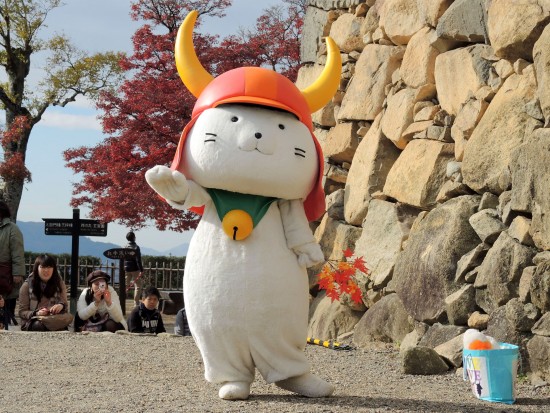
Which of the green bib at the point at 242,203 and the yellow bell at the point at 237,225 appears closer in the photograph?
the yellow bell at the point at 237,225

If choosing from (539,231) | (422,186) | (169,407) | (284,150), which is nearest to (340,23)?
(422,186)

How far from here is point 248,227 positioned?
16.2 feet

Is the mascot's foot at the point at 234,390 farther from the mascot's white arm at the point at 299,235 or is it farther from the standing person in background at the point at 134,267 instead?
the standing person in background at the point at 134,267

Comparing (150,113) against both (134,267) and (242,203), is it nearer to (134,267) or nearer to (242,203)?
(134,267)

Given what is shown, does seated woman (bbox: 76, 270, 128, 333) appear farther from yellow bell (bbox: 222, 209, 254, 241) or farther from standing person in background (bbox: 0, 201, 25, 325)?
yellow bell (bbox: 222, 209, 254, 241)

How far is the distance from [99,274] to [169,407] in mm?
3622

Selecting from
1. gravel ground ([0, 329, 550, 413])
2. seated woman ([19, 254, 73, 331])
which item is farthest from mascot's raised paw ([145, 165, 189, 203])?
seated woman ([19, 254, 73, 331])

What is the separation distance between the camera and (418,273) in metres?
7.26

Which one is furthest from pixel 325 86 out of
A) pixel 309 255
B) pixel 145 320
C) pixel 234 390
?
pixel 145 320

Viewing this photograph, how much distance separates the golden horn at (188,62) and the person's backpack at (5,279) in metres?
4.42

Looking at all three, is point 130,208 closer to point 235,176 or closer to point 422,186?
point 422,186

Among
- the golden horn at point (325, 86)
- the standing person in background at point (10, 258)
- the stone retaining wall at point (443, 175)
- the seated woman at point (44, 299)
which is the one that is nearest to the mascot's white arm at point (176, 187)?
the golden horn at point (325, 86)

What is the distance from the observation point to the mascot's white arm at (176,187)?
490cm

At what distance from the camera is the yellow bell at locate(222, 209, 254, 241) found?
491cm
